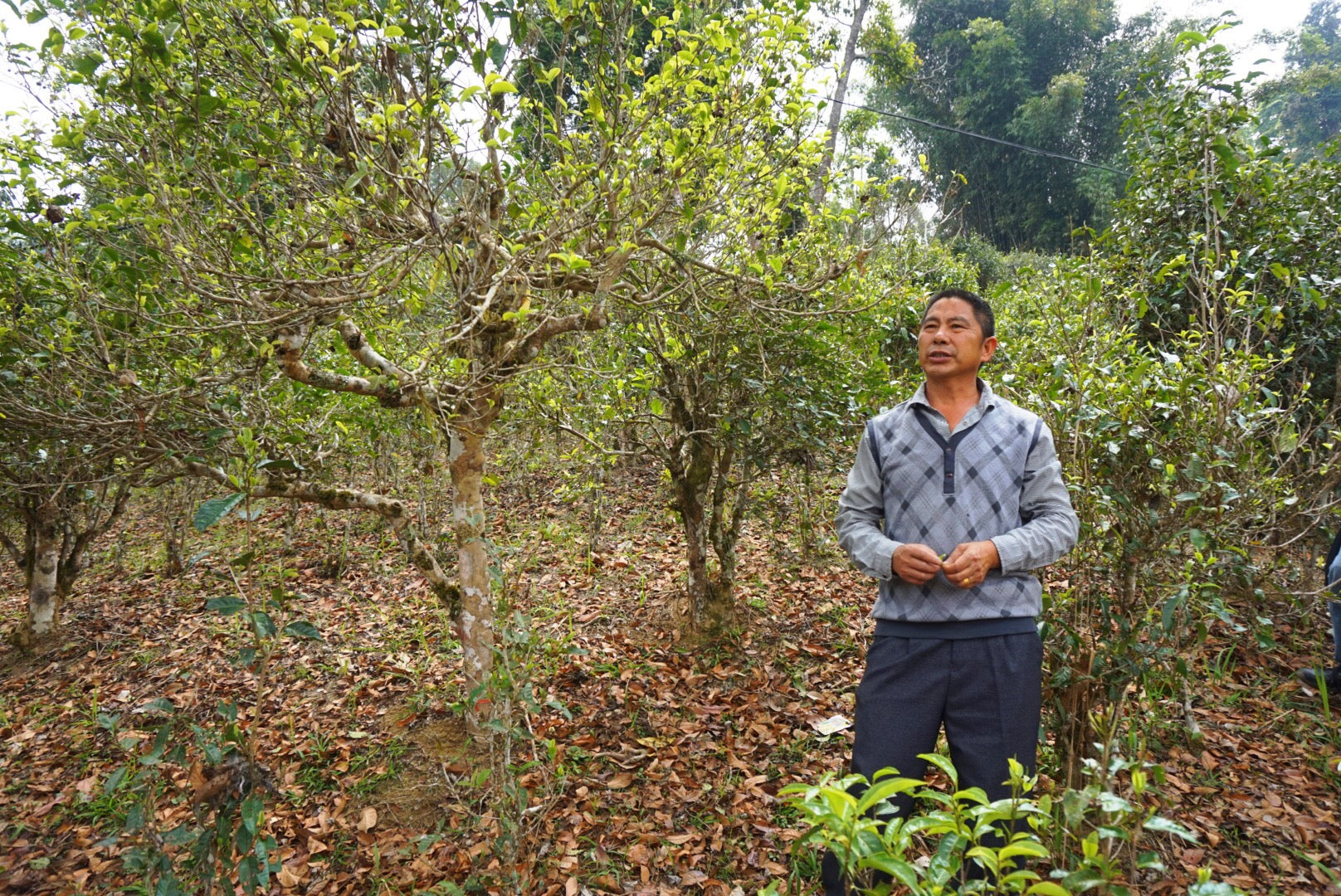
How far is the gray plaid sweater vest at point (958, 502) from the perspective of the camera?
196 centimetres

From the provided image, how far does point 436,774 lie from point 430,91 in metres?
3.17

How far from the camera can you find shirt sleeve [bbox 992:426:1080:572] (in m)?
1.92

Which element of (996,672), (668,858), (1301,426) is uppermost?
(1301,426)

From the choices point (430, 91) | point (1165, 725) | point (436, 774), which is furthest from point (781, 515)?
point (430, 91)

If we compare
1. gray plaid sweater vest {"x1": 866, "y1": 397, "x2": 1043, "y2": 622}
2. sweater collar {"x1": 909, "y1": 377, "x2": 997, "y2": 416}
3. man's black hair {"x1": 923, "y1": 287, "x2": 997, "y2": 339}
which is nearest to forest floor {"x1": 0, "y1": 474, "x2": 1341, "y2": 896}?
gray plaid sweater vest {"x1": 866, "y1": 397, "x2": 1043, "y2": 622}

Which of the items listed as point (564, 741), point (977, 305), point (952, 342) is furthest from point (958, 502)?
point (564, 741)

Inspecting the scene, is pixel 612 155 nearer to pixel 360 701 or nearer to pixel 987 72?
pixel 360 701

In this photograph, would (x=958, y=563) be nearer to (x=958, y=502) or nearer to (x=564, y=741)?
(x=958, y=502)

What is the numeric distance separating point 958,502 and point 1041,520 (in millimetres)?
236

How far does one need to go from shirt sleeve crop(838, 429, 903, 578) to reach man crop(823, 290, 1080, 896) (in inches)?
0.4

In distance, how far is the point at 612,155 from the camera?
282cm

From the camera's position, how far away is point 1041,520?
200 cm

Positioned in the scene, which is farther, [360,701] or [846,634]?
[846,634]

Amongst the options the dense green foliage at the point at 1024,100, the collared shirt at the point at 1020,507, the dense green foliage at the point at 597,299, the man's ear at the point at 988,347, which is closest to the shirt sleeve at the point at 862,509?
the collared shirt at the point at 1020,507
